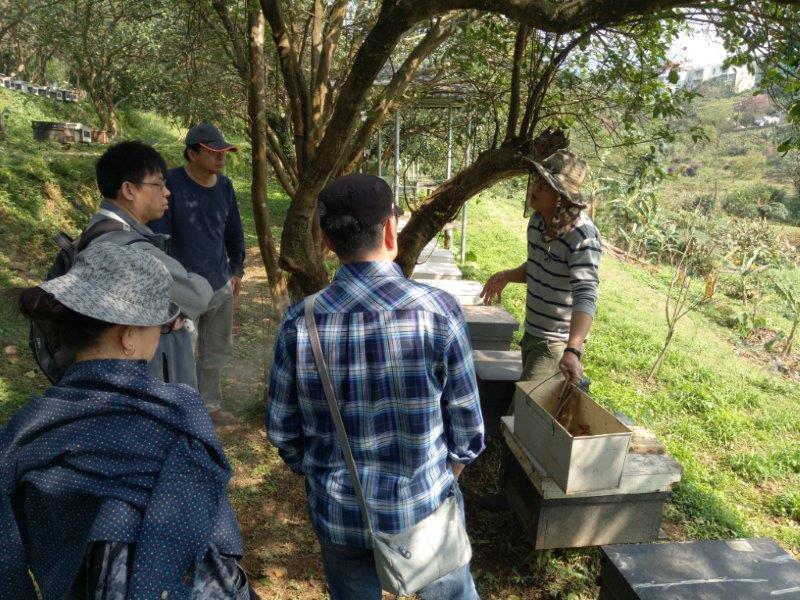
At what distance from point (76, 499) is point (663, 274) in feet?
52.9

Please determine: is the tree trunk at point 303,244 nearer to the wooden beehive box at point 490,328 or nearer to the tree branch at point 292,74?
the tree branch at point 292,74

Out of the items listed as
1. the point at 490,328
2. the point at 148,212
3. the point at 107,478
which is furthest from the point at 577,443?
the point at 490,328

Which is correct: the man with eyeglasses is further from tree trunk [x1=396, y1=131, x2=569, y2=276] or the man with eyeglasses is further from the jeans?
tree trunk [x1=396, y1=131, x2=569, y2=276]

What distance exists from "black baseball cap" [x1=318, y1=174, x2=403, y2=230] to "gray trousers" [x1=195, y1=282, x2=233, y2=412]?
2.61 metres

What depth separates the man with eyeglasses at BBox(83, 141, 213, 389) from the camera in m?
2.42

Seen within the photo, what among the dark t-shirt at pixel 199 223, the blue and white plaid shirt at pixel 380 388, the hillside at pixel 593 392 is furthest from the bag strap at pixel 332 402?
the dark t-shirt at pixel 199 223

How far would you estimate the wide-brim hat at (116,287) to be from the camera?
1.26 m

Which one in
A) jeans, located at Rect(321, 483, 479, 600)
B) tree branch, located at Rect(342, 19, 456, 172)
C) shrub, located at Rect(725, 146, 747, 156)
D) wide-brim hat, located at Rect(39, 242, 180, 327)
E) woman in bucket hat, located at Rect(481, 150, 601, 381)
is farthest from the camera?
shrub, located at Rect(725, 146, 747, 156)

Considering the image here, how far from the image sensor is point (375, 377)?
1.55 meters

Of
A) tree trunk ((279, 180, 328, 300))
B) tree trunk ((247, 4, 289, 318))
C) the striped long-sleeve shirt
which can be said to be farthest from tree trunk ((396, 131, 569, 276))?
tree trunk ((247, 4, 289, 318))

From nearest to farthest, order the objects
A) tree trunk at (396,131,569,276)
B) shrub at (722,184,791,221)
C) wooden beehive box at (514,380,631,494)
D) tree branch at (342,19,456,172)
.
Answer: wooden beehive box at (514,380,631,494) < tree trunk at (396,131,569,276) < tree branch at (342,19,456,172) < shrub at (722,184,791,221)

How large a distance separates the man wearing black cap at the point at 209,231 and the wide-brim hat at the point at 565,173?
6.51ft

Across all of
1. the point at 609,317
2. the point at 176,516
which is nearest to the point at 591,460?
the point at 176,516

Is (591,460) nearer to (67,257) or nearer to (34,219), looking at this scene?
(67,257)
